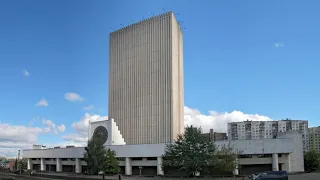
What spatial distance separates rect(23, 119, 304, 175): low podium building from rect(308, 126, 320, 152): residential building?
169ft

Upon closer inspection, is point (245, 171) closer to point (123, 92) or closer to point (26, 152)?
point (123, 92)

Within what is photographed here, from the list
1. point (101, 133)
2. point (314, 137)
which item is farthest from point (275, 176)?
point (314, 137)

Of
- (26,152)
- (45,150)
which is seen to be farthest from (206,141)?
(26,152)

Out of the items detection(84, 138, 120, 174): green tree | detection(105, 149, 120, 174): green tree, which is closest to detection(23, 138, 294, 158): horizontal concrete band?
detection(105, 149, 120, 174): green tree

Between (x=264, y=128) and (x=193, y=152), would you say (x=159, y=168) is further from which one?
(x=264, y=128)

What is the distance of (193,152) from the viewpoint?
68.4m

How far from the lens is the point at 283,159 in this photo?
8531 cm

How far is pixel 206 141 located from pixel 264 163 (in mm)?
22818

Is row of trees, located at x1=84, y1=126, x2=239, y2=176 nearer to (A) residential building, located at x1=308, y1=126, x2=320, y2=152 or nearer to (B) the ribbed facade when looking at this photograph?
(B) the ribbed facade

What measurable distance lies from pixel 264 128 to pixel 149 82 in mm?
58927

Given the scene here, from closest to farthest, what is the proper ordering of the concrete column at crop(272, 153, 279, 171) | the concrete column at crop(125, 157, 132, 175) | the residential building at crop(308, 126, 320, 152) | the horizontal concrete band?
the concrete column at crop(272, 153, 279, 171) → the horizontal concrete band → the concrete column at crop(125, 157, 132, 175) → the residential building at crop(308, 126, 320, 152)

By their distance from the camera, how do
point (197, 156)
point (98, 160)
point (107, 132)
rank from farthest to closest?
point (107, 132) < point (98, 160) < point (197, 156)

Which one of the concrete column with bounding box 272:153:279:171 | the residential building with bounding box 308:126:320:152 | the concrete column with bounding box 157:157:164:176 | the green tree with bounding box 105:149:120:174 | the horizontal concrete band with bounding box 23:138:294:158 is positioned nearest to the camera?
the concrete column with bounding box 272:153:279:171

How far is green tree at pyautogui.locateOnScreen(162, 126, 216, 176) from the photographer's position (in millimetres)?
68062
